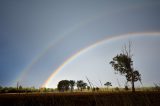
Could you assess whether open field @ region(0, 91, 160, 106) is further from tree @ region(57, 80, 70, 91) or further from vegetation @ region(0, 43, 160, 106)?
tree @ region(57, 80, 70, 91)

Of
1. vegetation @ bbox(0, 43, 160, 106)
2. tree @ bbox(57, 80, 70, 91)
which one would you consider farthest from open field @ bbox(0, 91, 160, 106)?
tree @ bbox(57, 80, 70, 91)

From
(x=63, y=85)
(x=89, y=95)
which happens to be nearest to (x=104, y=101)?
(x=89, y=95)

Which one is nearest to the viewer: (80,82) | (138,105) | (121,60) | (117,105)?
(138,105)

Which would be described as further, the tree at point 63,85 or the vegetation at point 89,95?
the tree at point 63,85

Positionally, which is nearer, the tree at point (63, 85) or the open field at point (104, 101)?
the open field at point (104, 101)

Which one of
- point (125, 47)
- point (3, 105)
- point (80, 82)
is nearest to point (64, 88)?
point (80, 82)

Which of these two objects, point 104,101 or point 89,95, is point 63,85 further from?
point 104,101

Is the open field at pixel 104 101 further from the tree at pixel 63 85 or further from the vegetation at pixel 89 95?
the tree at pixel 63 85

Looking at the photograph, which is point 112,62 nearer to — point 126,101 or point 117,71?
point 117,71

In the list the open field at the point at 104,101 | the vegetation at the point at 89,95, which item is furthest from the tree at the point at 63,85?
the open field at the point at 104,101

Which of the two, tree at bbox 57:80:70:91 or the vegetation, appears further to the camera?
tree at bbox 57:80:70:91

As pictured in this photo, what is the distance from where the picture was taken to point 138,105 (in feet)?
15.7

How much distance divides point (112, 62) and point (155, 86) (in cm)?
5166

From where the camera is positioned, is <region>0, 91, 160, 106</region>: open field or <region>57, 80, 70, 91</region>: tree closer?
<region>0, 91, 160, 106</region>: open field
